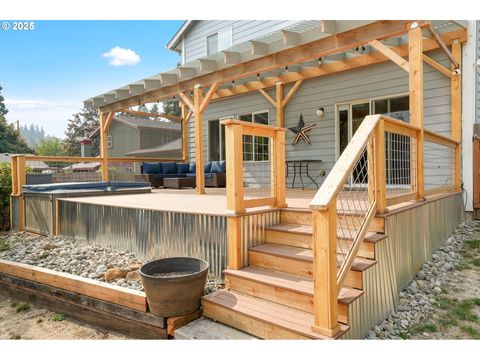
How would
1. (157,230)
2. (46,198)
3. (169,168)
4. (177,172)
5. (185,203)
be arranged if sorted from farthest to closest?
(177,172), (169,168), (46,198), (185,203), (157,230)

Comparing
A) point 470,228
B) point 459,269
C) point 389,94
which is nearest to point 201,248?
point 459,269

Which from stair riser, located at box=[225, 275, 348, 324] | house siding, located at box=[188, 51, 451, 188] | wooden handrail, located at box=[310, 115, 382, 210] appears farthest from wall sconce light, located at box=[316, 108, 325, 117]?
stair riser, located at box=[225, 275, 348, 324]

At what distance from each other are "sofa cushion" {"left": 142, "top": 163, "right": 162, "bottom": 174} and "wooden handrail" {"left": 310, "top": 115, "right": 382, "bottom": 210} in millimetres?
7780

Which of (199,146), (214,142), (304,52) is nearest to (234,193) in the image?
(304,52)

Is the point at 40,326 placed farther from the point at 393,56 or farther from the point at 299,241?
the point at 393,56

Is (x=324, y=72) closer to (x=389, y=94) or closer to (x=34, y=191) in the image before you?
(x=389, y=94)

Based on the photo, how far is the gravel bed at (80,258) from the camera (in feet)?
11.4

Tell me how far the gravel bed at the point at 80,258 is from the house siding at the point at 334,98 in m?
4.67

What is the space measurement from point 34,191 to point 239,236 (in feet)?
15.1

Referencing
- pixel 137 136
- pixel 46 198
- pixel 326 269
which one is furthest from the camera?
pixel 137 136

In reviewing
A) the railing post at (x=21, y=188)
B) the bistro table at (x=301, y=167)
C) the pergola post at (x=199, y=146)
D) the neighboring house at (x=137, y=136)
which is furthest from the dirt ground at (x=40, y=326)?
the neighboring house at (x=137, y=136)

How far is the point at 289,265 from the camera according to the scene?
279 centimetres

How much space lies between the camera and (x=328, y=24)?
4371 millimetres

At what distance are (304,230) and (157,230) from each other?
1745 mm
